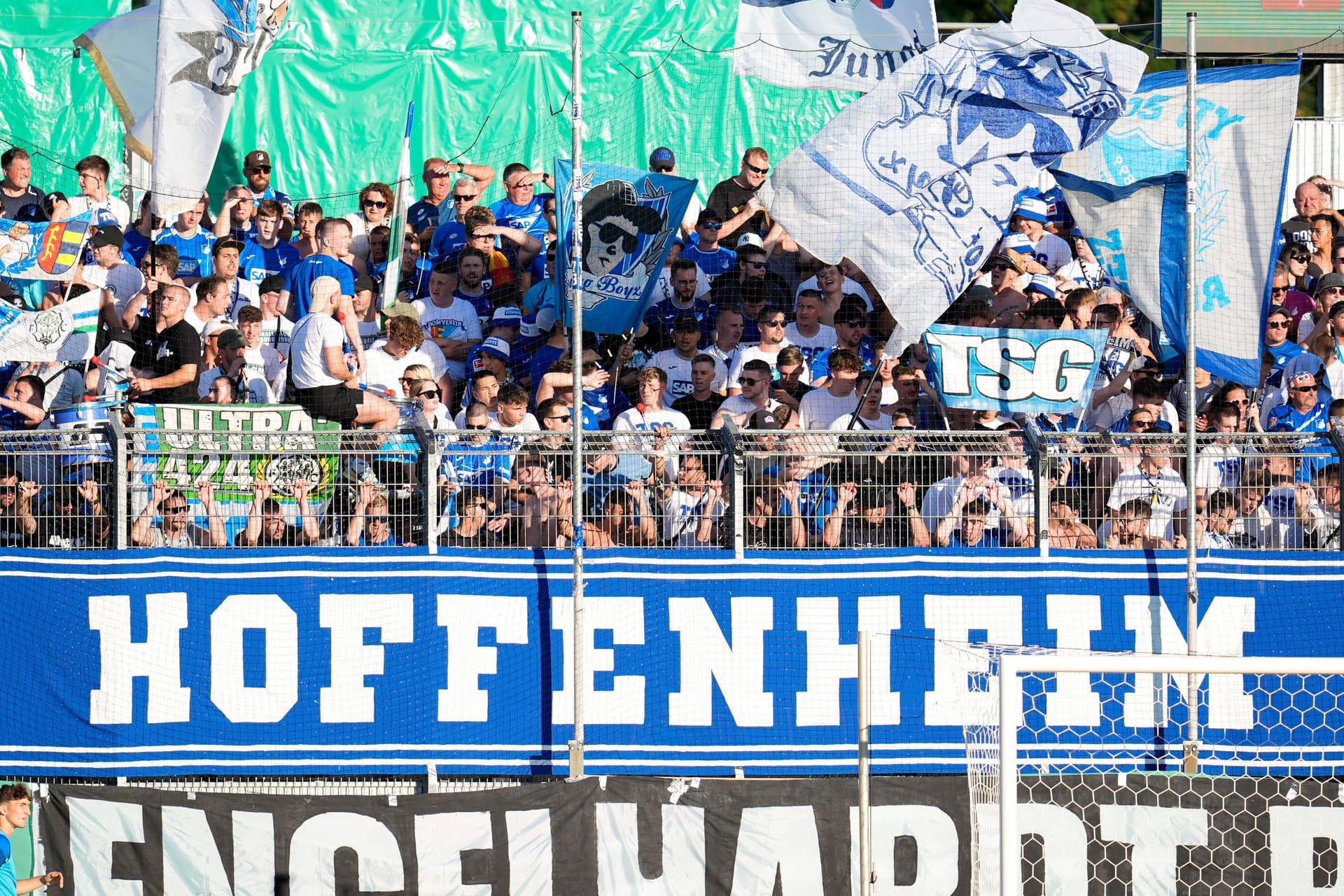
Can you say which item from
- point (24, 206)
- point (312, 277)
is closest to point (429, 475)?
point (312, 277)

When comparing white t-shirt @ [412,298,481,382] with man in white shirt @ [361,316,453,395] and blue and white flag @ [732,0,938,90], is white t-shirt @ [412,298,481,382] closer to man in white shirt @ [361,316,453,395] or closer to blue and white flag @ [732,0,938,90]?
man in white shirt @ [361,316,453,395]

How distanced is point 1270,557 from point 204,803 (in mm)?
6431

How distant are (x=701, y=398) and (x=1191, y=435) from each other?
3.20m

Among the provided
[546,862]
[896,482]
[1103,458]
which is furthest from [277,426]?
[1103,458]

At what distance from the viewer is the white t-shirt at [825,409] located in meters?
10.1

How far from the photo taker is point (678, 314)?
10750 mm

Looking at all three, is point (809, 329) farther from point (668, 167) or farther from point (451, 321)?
point (451, 321)

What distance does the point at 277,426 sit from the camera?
9.60m

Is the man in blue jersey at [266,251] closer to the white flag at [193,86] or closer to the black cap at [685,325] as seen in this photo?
the white flag at [193,86]

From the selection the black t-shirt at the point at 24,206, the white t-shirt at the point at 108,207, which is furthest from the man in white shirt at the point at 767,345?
the black t-shirt at the point at 24,206

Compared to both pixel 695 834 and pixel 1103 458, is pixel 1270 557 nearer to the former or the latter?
pixel 1103 458

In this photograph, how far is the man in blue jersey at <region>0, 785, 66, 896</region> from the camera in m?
8.09

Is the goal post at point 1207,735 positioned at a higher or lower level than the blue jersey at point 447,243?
lower

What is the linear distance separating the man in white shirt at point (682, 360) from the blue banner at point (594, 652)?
1782mm
